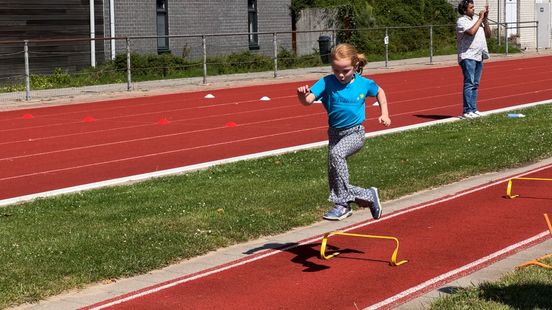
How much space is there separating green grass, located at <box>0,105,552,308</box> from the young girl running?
4.51 feet

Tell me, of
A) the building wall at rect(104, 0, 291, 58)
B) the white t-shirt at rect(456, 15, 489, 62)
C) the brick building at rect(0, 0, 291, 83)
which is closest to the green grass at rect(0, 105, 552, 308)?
the white t-shirt at rect(456, 15, 489, 62)

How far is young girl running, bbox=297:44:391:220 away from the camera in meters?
9.06

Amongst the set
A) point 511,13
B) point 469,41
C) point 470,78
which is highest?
point 511,13

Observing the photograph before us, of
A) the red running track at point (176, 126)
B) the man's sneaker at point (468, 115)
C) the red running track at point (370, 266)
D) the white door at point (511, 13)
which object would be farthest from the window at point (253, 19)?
the red running track at point (370, 266)

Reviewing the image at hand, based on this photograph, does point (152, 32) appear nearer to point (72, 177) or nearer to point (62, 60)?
point (62, 60)

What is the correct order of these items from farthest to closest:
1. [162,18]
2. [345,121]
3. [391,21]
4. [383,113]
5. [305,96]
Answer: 1. [391,21]
2. [162,18]
3. [345,121]
4. [383,113]
5. [305,96]

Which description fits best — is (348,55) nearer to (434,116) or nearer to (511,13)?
(434,116)

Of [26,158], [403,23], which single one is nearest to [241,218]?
[26,158]

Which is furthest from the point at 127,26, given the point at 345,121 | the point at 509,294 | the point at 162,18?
the point at 509,294

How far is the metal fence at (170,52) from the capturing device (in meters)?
31.5

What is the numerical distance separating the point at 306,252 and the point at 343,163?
95cm

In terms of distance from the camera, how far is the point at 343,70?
8898 millimetres

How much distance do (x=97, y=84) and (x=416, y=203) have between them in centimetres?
→ 2162

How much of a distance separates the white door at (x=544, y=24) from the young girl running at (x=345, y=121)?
45547 mm
